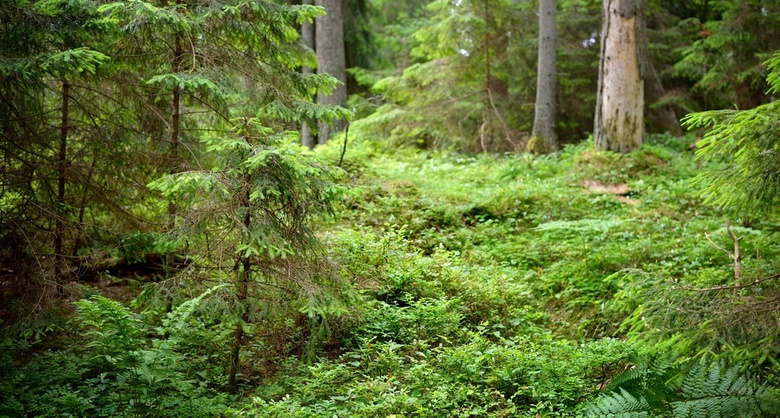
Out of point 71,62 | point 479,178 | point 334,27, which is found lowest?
point 479,178

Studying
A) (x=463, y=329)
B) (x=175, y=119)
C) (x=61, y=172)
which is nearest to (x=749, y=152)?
(x=463, y=329)

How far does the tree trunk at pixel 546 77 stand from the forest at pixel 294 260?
4.36m

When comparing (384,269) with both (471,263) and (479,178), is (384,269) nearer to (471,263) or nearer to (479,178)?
(471,263)

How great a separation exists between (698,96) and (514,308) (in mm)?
13958

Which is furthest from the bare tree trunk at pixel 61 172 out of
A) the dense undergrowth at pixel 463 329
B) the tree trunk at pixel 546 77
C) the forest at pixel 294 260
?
the tree trunk at pixel 546 77

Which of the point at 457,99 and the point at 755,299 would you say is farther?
the point at 457,99

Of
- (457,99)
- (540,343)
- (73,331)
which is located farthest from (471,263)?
(457,99)

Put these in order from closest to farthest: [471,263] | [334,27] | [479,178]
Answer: [471,263]
[479,178]
[334,27]

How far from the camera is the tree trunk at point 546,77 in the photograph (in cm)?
1427

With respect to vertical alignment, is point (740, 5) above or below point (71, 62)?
above

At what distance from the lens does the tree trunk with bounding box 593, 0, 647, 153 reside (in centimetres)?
1184

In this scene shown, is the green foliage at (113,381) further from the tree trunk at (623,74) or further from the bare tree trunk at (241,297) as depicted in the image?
the tree trunk at (623,74)

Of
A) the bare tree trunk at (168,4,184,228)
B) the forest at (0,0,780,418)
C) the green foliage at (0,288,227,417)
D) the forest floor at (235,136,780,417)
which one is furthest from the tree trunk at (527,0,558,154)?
the green foliage at (0,288,227,417)

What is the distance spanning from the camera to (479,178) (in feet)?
38.1
